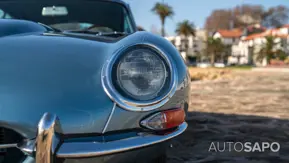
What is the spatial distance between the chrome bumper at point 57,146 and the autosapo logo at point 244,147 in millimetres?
1551

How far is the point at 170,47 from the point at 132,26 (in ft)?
4.14

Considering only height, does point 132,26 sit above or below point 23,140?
above

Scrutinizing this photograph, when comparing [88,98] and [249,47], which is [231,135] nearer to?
[88,98]

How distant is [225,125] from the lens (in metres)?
3.53

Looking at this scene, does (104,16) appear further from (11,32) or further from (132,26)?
(11,32)

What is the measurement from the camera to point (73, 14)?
2719 mm

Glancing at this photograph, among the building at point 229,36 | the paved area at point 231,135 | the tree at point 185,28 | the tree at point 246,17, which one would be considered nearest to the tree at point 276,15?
the tree at point 246,17

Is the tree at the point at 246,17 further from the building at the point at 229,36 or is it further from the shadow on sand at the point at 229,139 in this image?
the shadow on sand at the point at 229,139

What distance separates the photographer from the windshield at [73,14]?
2633 millimetres

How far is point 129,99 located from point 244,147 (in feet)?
5.60

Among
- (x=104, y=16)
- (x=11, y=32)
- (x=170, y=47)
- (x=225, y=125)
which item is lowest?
Result: (x=225, y=125)

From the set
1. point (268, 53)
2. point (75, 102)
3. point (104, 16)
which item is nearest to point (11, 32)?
point (75, 102)

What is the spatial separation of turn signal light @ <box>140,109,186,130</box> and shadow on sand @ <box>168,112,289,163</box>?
3.45 ft

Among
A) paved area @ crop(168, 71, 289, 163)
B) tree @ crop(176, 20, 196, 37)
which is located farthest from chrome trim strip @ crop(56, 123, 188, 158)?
tree @ crop(176, 20, 196, 37)
